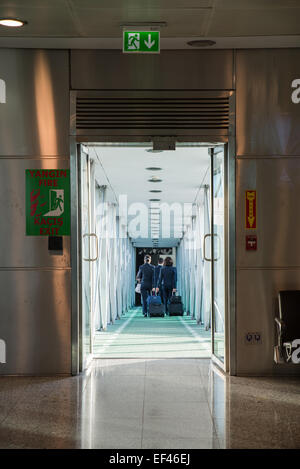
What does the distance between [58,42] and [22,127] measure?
85 centimetres

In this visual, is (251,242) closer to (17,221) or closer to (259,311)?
(259,311)

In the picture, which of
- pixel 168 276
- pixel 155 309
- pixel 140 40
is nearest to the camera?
pixel 140 40

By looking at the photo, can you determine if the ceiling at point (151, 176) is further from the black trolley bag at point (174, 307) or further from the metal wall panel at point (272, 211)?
the black trolley bag at point (174, 307)

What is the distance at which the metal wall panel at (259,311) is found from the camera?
6.51 metres

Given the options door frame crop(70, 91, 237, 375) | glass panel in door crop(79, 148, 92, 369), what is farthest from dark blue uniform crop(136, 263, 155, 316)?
door frame crop(70, 91, 237, 375)

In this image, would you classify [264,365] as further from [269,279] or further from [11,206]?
[11,206]

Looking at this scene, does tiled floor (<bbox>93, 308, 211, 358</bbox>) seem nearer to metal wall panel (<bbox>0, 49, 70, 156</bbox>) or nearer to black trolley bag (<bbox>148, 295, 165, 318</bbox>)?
metal wall panel (<bbox>0, 49, 70, 156</bbox>)

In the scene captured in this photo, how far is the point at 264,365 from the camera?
21.3 ft

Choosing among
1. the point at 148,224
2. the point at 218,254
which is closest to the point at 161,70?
the point at 218,254

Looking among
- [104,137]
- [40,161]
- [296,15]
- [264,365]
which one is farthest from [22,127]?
[264,365]

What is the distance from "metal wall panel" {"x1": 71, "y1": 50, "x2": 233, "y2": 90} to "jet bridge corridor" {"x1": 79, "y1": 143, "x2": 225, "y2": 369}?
59 cm

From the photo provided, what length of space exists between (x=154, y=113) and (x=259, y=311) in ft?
6.95

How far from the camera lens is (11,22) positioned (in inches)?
220

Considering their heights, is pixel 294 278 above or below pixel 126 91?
below
